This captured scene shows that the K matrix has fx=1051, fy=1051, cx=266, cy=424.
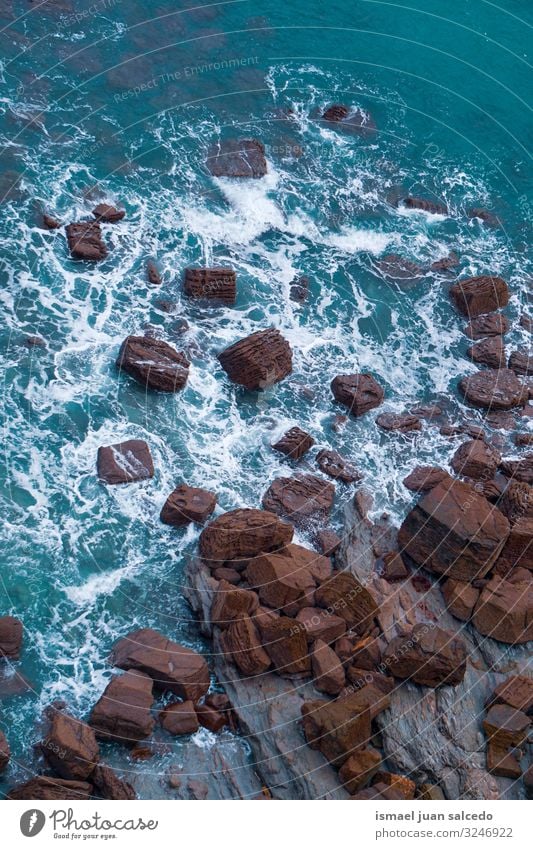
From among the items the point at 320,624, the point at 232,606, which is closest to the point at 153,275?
the point at 232,606

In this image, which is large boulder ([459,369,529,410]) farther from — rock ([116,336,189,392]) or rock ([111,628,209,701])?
rock ([111,628,209,701])

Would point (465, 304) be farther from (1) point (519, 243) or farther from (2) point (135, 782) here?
(2) point (135, 782)

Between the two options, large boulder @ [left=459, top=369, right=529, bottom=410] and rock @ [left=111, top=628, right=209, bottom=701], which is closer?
rock @ [left=111, top=628, right=209, bottom=701]

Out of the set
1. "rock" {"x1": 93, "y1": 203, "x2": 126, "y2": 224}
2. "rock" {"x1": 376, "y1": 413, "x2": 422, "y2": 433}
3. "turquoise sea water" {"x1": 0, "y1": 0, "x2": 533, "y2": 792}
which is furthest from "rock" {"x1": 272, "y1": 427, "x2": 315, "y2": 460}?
"rock" {"x1": 93, "y1": 203, "x2": 126, "y2": 224}

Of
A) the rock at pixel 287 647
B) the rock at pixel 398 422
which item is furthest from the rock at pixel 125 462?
the rock at pixel 398 422

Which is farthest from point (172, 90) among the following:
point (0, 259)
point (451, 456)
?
point (451, 456)

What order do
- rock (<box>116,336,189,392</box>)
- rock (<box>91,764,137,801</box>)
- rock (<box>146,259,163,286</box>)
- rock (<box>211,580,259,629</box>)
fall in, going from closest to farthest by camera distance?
rock (<box>91,764,137,801</box>) < rock (<box>211,580,259,629</box>) < rock (<box>116,336,189,392</box>) < rock (<box>146,259,163,286</box>)

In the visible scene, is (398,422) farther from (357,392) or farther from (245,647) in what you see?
(245,647)

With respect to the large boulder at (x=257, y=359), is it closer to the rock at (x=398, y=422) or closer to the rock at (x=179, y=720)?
the rock at (x=398, y=422)
